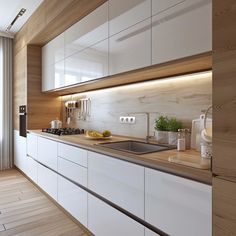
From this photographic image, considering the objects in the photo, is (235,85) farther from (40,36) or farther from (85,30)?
(40,36)

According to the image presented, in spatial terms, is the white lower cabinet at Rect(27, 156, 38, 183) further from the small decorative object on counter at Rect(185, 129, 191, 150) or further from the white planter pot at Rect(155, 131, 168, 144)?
the small decorative object on counter at Rect(185, 129, 191, 150)

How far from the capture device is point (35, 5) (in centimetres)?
309

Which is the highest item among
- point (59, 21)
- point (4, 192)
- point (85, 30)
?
point (59, 21)

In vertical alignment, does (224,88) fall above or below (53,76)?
below

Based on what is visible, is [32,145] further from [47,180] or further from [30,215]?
[30,215]

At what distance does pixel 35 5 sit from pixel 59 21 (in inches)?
27.3

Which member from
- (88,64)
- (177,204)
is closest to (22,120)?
(88,64)

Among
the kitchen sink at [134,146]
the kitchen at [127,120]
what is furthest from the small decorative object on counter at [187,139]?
the kitchen sink at [134,146]

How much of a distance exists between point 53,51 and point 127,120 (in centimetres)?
169

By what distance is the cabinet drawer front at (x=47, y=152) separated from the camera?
2.66 metres

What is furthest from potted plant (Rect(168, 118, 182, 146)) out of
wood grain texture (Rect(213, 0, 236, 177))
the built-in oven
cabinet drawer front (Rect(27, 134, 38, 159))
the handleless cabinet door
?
the built-in oven

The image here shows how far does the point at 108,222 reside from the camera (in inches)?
67.8

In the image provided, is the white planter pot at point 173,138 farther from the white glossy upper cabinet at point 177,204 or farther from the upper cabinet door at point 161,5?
the upper cabinet door at point 161,5

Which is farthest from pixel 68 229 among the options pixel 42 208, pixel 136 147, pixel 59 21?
pixel 59 21
